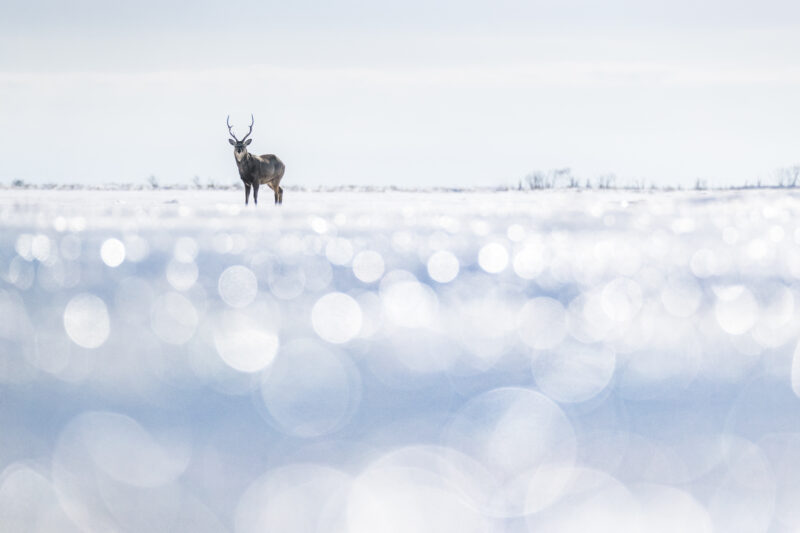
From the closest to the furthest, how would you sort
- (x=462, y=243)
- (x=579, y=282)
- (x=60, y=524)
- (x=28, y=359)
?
(x=60, y=524)
(x=28, y=359)
(x=579, y=282)
(x=462, y=243)

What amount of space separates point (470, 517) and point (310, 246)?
29.2ft

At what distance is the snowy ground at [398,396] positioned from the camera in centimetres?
295

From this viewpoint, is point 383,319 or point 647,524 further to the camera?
point 383,319

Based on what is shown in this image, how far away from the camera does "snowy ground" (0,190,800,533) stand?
2953 millimetres

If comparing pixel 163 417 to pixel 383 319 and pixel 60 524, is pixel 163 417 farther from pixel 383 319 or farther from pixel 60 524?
pixel 383 319

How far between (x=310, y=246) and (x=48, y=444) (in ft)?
26.9

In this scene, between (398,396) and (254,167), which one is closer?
(398,396)

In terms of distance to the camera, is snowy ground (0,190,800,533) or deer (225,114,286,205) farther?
deer (225,114,286,205)

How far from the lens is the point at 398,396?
4289 mm

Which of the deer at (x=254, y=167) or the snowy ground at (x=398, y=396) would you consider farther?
the deer at (x=254, y=167)

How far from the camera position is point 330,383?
456 cm

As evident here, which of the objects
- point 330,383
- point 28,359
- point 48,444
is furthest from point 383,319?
point 48,444

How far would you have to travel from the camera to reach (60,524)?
2.79 meters

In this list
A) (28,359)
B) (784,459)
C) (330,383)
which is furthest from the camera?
(28,359)
